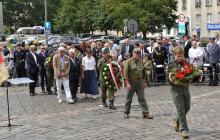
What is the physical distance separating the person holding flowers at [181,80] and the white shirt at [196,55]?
33.7 feet

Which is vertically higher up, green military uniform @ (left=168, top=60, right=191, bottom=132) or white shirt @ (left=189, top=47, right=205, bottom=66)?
white shirt @ (left=189, top=47, right=205, bottom=66)

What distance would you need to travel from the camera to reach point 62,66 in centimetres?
1616

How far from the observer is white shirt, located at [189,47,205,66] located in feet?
66.5

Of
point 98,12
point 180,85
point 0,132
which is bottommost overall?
point 0,132

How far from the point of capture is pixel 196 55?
20281 mm

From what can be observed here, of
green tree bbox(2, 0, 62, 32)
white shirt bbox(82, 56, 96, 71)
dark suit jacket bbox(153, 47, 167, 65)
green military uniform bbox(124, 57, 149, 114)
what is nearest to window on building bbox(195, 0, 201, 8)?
green tree bbox(2, 0, 62, 32)

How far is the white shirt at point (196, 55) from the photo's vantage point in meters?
20.3

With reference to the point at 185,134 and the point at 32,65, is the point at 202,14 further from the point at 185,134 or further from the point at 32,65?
the point at 185,134

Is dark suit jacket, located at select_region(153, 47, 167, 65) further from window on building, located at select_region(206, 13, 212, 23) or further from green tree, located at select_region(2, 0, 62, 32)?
green tree, located at select_region(2, 0, 62, 32)

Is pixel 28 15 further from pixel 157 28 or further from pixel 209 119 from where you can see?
pixel 209 119

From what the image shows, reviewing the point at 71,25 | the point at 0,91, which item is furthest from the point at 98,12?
the point at 0,91

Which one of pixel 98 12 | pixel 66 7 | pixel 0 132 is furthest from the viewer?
pixel 66 7

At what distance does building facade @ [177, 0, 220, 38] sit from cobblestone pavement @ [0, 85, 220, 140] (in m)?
63.5

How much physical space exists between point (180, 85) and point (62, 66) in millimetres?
6664
